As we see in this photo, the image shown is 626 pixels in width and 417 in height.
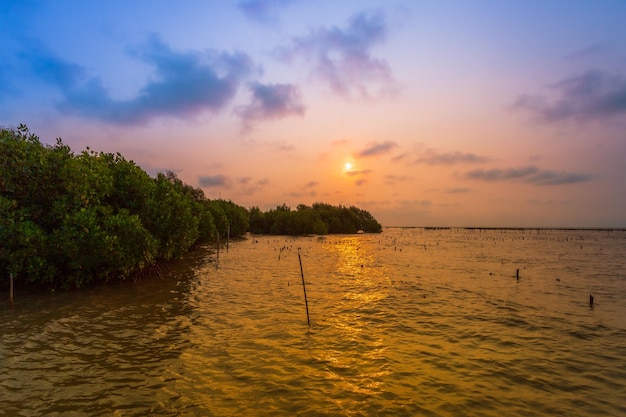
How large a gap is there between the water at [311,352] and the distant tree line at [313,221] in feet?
306

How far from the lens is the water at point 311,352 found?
9.12m

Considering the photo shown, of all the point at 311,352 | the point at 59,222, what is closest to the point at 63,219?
the point at 59,222

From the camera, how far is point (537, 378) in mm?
10953

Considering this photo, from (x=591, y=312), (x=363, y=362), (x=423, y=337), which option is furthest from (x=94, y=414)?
(x=591, y=312)

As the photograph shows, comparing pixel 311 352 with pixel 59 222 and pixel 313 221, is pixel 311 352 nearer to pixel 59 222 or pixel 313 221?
pixel 59 222

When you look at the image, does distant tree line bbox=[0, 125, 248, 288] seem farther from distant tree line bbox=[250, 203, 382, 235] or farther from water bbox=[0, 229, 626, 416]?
distant tree line bbox=[250, 203, 382, 235]

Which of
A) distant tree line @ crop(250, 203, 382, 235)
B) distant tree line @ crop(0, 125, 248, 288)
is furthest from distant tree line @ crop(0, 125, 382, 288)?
distant tree line @ crop(250, 203, 382, 235)

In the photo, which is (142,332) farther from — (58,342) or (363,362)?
(363,362)

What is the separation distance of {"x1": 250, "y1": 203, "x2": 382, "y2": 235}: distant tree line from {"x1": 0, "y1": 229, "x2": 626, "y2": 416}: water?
93188 millimetres

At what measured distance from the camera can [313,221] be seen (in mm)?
124125

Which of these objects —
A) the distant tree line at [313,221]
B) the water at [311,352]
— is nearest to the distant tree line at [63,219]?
the water at [311,352]

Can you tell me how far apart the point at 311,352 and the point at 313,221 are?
4379 inches

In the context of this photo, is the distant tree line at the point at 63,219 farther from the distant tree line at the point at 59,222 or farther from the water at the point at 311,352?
the water at the point at 311,352

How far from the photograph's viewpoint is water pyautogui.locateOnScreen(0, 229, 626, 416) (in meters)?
9.12
